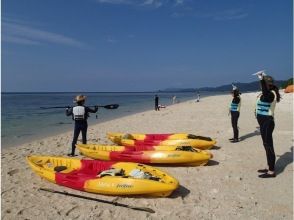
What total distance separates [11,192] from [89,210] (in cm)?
206

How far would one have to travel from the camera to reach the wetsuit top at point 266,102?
6766 mm

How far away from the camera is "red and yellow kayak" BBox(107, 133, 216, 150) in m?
9.87

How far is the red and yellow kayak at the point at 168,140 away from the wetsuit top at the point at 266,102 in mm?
3033

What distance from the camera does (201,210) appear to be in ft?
18.4

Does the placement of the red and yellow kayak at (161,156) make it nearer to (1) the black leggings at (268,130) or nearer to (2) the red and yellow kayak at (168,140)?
(2) the red and yellow kayak at (168,140)

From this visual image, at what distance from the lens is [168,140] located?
10227 mm

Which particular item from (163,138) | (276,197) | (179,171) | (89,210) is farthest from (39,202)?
(163,138)

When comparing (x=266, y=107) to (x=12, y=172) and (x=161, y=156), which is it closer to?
(x=161, y=156)

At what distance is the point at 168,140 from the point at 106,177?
4105 millimetres

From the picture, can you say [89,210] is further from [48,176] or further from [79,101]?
[79,101]

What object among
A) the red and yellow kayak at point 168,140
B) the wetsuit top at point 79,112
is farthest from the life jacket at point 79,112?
the red and yellow kayak at point 168,140

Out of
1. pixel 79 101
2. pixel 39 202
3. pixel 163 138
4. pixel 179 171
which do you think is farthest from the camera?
pixel 163 138

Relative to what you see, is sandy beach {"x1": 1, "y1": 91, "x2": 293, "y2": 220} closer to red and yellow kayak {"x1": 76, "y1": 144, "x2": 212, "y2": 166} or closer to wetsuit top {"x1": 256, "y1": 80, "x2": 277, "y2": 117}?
red and yellow kayak {"x1": 76, "y1": 144, "x2": 212, "y2": 166}

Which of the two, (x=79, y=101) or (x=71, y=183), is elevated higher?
(x=79, y=101)
